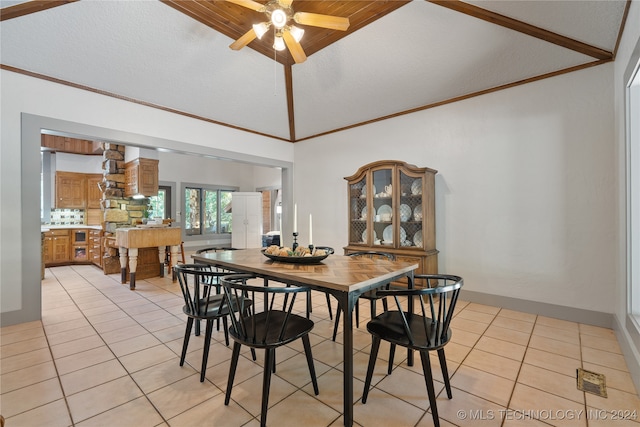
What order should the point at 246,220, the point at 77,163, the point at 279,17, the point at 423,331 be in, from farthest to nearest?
the point at 246,220
the point at 77,163
the point at 279,17
the point at 423,331

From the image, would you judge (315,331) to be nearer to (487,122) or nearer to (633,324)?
(633,324)

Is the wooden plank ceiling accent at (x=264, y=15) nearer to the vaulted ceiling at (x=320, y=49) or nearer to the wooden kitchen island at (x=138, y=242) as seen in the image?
the vaulted ceiling at (x=320, y=49)

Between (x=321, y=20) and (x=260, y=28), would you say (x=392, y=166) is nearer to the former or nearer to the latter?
(x=321, y=20)

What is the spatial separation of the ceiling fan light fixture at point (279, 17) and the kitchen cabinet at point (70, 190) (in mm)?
6895

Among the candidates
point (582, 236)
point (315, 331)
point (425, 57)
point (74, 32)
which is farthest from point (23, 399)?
point (582, 236)

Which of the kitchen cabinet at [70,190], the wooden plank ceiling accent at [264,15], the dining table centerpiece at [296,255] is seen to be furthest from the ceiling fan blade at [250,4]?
the kitchen cabinet at [70,190]

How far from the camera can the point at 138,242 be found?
4297 millimetres

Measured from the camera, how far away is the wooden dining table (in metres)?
1.50

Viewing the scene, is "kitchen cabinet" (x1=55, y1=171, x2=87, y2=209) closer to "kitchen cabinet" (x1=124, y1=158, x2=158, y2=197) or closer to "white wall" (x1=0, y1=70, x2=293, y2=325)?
"kitchen cabinet" (x1=124, y1=158, x2=158, y2=197)

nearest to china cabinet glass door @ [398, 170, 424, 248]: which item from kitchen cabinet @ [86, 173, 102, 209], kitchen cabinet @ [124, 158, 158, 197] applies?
kitchen cabinet @ [124, 158, 158, 197]

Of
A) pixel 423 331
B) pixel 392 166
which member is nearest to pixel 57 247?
pixel 392 166

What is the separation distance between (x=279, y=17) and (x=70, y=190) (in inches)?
276

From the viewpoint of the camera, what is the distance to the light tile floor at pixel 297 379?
1585 mm

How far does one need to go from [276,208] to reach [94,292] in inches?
231
